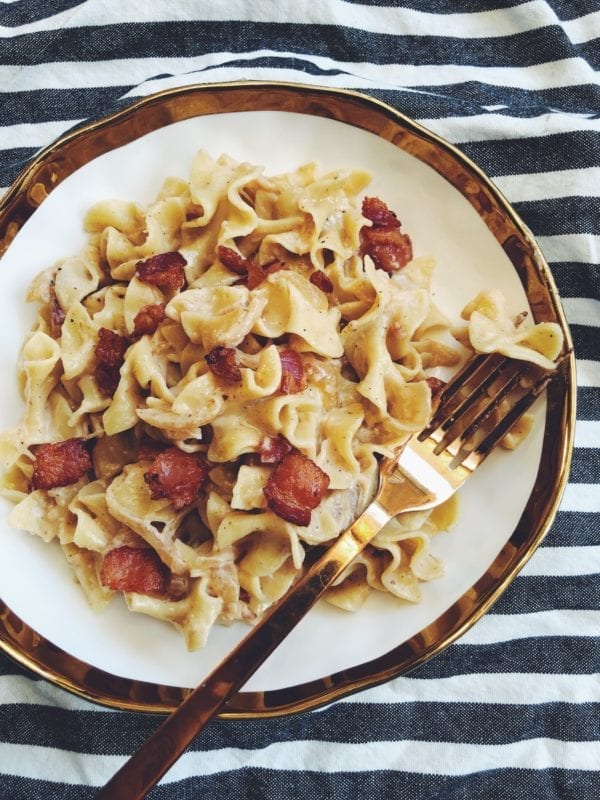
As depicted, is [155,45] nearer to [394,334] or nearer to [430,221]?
[430,221]

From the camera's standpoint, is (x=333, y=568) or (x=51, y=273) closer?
(x=333, y=568)

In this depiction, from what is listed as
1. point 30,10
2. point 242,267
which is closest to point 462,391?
point 242,267

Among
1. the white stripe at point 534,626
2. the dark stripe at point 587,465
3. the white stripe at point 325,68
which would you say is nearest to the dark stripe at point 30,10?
the white stripe at point 325,68

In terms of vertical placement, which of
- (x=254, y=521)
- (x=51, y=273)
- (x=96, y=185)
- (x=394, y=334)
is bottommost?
(x=254, y=521)

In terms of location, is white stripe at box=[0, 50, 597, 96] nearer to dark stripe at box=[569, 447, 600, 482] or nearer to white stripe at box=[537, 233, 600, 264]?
white stripe at box=[537, 233, 600, 264]

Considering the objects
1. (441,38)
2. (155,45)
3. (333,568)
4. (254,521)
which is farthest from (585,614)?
(155,45)

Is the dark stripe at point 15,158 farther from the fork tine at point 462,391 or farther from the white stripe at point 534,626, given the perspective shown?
the white stripe at point 534,626

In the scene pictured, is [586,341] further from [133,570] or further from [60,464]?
[60,464]
